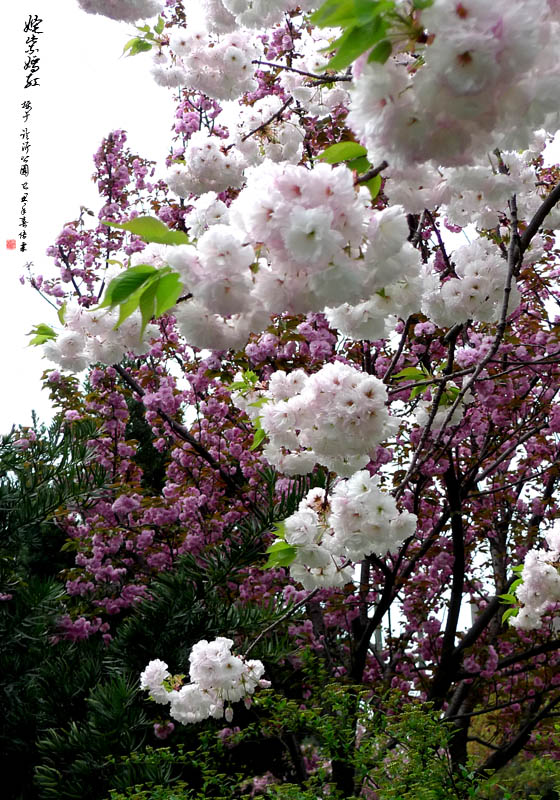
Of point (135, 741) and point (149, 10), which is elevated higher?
point (149, 10)

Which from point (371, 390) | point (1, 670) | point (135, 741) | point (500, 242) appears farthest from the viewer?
point (1, 670)

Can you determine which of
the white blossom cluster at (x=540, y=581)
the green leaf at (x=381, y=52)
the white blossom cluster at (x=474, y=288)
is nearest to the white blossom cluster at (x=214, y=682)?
the white blossom cluster at (x=540, y=581)

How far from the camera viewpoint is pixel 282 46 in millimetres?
4715

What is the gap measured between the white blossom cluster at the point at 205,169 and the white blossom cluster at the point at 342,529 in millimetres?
1472

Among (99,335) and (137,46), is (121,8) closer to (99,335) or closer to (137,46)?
(137,46)

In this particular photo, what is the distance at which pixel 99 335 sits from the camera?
1.75m

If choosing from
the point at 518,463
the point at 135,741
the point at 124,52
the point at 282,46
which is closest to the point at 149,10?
the point at 124,52

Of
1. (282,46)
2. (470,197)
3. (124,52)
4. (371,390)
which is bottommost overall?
(371,390)

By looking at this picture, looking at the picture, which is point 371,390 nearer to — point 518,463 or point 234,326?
point 234,326

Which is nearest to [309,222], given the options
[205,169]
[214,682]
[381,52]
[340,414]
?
[381,52]

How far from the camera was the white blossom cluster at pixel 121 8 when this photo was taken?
6.16ft

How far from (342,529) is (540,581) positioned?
1007 mm

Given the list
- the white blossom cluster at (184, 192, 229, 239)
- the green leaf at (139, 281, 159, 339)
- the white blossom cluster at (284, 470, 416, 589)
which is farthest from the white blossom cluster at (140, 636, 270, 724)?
the green leaf at (139, 281, 159, 339)

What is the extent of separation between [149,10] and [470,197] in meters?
1.04
